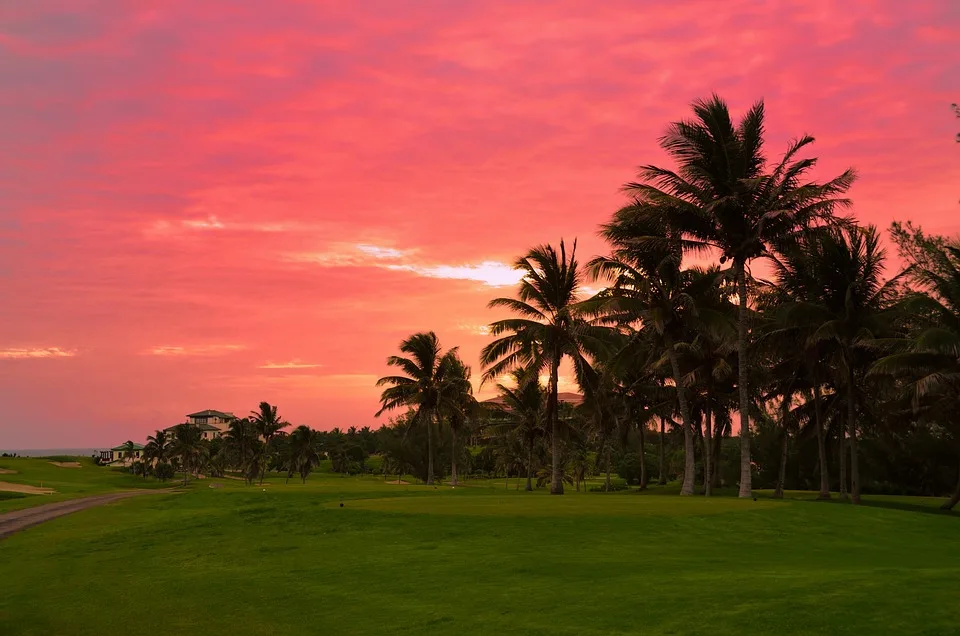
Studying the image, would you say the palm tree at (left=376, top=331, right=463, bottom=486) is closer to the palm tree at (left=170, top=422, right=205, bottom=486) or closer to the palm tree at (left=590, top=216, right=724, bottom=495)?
the palm tree at (left=590, top=216, right=724, bottom=495)

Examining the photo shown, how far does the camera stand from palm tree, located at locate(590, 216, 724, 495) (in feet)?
137

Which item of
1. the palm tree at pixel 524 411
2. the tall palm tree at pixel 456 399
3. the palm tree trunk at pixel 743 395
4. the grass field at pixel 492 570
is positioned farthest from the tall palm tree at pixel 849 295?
the tall palm tree at pixel 456 399

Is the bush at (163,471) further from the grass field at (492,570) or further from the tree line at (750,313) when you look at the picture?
the grass field at (492,570)

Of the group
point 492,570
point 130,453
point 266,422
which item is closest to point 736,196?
point 492,570

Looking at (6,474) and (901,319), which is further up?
(901,319)

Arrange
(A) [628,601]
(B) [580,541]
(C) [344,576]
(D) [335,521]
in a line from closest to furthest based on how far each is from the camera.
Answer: (A) [628,601] → (C) [344,576] → (B) [580,541] → (D) [335,521]

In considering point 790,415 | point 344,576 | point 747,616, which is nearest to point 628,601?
point 747,616

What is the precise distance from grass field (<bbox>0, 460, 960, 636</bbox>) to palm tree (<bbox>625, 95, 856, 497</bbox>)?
14125 mm

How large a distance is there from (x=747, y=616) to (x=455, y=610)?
484cm

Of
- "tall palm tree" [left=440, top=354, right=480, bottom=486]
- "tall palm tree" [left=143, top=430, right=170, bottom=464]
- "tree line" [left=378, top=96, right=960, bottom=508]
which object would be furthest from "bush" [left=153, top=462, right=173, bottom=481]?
"tree line" [left=378, top=96, right=960, bottom=508]

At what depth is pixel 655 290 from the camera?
44219 mm

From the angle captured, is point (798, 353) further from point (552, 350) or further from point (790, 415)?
point (552, 350)

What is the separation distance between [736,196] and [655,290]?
8.33m

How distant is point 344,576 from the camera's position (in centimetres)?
1708
